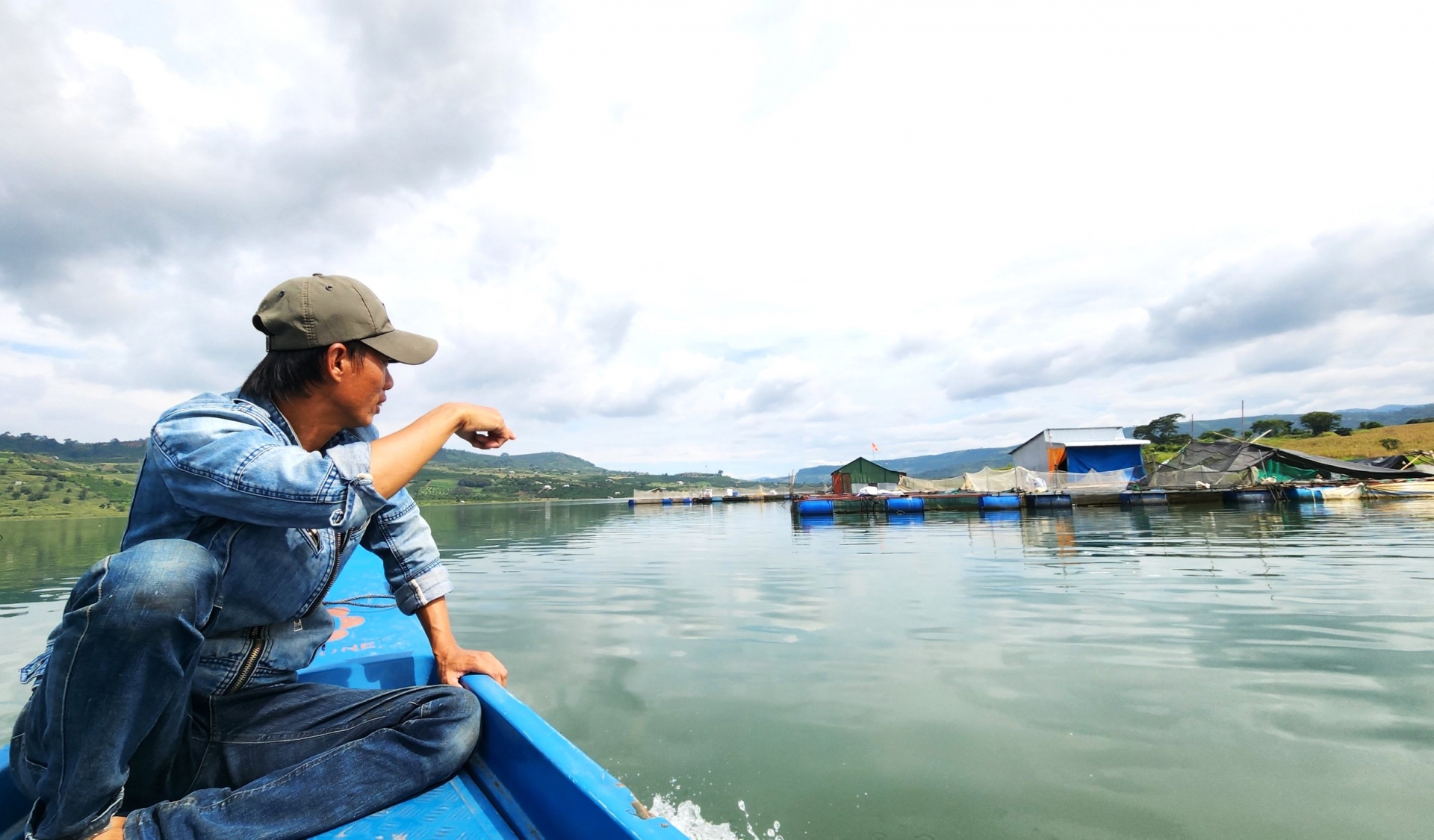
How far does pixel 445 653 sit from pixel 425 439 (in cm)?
115

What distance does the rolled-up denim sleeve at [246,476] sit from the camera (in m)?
1.39

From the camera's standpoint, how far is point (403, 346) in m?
1.81

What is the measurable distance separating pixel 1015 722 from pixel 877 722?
3.11ft

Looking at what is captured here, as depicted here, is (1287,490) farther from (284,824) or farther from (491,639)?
(284,824)

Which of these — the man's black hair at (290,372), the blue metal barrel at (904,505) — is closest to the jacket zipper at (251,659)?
the man's black hair at (290,372)

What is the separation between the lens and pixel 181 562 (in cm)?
141

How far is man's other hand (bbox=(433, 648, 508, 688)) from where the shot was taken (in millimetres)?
2436

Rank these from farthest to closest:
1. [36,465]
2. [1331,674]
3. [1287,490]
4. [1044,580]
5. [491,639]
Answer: [36,465], [1287,490], [1044,580], [491,639], [1331,674]

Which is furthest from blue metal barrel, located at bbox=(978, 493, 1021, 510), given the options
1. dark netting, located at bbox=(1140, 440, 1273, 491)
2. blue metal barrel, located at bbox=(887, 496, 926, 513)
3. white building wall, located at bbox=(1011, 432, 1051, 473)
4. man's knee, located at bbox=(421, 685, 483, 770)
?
man's knee, located at bbox=(421, 685, 483, 770)

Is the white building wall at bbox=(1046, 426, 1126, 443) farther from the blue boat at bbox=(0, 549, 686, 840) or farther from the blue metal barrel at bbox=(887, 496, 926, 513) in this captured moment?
the blue boat at bbox=(0, 549, 686, 840)

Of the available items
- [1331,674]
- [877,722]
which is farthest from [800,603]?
[1331,674]

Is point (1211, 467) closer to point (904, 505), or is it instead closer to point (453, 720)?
point (904, 505)

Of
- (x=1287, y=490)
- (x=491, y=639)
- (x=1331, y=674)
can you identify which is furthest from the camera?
(x=1287, y=490)

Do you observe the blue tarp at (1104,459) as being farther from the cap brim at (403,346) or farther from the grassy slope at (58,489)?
the grassy slope at (58,489)
